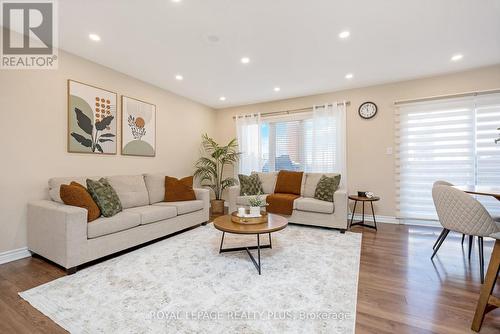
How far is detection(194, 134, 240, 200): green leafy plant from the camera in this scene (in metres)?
5.18

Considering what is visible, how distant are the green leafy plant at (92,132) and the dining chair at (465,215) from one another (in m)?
4.42

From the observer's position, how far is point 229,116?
5.78 m

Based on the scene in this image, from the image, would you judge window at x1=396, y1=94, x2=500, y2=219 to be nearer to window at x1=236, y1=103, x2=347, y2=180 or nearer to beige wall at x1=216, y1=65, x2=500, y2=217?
beige wall at x1=216, y1=65, x2=500, y2=217

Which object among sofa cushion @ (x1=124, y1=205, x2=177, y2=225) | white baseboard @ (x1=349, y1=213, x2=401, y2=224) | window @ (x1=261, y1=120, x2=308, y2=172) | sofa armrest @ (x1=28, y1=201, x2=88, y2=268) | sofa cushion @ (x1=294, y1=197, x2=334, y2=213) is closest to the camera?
sofa armrest @ (x1=28, y1=201, x2=88, y2=268)

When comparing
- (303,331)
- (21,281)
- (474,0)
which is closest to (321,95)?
(474,0)

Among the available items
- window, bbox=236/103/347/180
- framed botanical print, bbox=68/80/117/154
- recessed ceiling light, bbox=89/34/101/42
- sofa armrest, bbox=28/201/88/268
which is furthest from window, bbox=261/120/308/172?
sofa armrest, bbox=28/201/88/268

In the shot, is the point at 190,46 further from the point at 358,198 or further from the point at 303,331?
the point at 358,198

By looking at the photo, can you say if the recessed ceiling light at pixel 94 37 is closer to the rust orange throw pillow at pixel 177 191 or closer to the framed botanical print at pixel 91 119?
the framed botanical print at pixel 91 119

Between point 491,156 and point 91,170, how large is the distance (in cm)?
601

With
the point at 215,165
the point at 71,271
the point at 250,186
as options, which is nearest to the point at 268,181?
the point at 250,186

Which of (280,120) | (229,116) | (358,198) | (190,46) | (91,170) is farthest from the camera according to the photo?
(229,116)

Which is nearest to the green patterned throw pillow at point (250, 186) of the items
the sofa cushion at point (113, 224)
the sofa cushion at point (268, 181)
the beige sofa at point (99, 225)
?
the sofa cushion at point (268, 181)

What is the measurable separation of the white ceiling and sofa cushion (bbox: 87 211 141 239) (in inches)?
83.7

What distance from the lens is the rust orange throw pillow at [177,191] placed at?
3.72 metres
